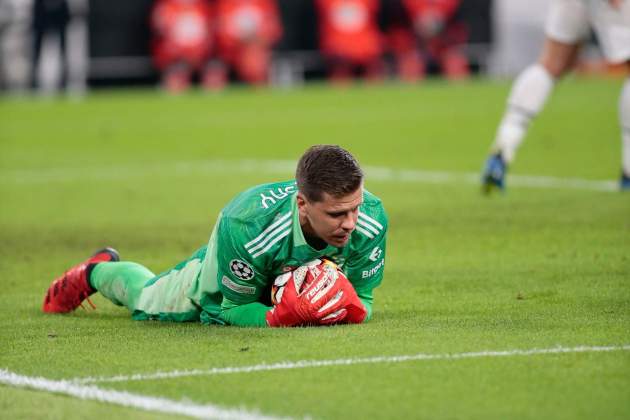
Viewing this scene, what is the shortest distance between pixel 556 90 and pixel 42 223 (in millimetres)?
15753

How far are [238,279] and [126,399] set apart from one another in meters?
1.18

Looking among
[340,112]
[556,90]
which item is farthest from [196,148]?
[556,90]

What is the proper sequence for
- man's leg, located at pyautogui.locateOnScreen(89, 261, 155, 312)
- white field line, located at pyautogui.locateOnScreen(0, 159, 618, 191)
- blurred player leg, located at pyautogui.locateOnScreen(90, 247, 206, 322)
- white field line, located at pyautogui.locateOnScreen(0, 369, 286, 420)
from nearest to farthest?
white field line, located at pyautogui.locateOnScreen(0, 369, 286, 420) < blurred player leg, located at pyautogui.locateOnScreen(90, 247, 206, 322) < man's leg, located at pyautogui.locateOnScreen(89, 261, 155, 312) < white field line, located at pyautogui.locateOnScreen(0, 159, 618, 191)

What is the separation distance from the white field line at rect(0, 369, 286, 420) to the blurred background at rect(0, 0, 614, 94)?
2175 centimetres

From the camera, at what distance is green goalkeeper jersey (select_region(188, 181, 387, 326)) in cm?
571

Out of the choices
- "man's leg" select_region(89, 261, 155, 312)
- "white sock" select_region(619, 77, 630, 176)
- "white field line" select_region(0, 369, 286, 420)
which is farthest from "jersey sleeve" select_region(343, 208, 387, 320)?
"white sock" select_region(619, 77, 630, 176)

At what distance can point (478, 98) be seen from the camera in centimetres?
2350

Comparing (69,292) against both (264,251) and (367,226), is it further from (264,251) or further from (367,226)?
(367,226)

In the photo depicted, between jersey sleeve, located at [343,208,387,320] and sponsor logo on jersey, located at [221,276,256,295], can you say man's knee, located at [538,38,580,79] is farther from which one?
sponsor logo on jersey, located at [221,276,256,295]

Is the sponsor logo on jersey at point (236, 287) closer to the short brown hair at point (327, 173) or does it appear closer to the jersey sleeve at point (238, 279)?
the jersey sleeve at point (238, 279)

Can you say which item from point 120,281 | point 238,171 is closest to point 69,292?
point 120,281

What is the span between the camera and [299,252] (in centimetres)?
579

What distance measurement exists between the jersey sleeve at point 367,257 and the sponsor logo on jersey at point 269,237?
1.05 feet

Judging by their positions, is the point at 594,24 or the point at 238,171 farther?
the point at 238,171
